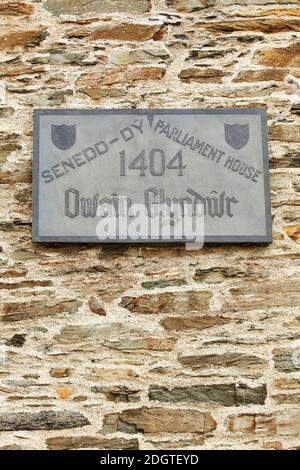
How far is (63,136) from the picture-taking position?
11.4 feet

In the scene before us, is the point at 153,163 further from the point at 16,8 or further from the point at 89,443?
the point at 89,443

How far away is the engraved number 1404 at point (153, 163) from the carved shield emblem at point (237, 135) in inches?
9.2

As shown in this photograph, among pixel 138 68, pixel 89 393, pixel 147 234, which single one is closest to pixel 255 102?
pixel 138 68

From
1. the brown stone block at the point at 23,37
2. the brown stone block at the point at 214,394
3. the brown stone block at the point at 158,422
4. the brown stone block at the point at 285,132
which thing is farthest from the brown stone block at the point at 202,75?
the brown stone block at the point at 158,422

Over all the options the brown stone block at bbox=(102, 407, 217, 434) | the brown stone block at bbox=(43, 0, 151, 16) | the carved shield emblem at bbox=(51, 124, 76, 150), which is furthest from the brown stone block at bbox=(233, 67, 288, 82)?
the brown stone block at bbox=(102, 407, 217, 434)

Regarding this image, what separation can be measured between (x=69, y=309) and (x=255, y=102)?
1273 millimetres

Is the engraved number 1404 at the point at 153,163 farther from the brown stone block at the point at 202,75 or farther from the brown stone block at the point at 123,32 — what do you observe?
the brown stone block at the point at 123,32

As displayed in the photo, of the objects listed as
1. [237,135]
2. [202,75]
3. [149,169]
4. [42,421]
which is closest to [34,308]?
[42,421]

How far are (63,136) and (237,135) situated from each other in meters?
0.78

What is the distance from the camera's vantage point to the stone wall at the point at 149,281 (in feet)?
10.6

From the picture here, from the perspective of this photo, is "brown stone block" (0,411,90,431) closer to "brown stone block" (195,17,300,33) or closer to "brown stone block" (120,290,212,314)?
"brown stone block" (120,290,212,314)

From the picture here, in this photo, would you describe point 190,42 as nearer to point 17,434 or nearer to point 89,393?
point 89,393

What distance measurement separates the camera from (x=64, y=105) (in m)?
3.56

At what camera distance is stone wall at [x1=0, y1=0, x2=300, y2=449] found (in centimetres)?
322
